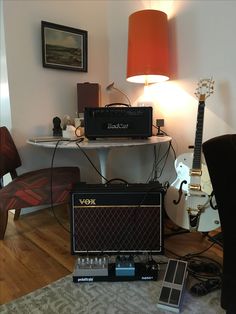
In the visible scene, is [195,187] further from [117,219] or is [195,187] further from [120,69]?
[120,69]

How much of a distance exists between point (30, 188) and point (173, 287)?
97cm

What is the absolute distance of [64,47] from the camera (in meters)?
2.08

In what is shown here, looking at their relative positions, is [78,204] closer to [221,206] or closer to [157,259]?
[157,259]

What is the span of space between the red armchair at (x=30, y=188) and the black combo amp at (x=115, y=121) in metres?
0.35

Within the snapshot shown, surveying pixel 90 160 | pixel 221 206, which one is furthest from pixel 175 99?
pixel 221 206

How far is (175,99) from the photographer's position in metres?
1.91

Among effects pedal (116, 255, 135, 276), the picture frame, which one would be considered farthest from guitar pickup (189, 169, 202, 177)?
the picture frame

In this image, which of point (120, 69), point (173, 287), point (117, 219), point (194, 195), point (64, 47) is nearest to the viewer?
point (173, 287)

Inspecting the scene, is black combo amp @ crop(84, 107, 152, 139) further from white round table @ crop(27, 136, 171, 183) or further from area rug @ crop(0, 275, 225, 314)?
area rug @ crop(0, 275, 225, 314)

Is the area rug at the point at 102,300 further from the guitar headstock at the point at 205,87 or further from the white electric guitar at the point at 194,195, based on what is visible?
the guitar headstock at the point at 205,87

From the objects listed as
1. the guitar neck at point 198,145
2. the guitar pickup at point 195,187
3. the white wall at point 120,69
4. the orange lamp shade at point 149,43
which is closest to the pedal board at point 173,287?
the guitar pickup at point 195,187

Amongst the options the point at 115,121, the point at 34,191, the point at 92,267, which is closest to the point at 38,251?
the point at 34,191

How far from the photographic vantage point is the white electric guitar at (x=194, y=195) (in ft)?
4.48

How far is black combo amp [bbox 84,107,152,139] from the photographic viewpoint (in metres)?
1.52
